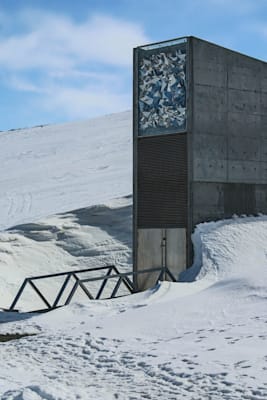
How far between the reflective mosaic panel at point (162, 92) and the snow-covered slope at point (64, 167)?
15.2 metres

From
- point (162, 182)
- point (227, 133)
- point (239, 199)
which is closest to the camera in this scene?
point (162, 182)

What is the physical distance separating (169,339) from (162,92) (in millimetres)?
8731

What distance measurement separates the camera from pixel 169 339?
41.9ft

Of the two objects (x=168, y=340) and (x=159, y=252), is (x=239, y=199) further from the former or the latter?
→ (x=168, y=340)

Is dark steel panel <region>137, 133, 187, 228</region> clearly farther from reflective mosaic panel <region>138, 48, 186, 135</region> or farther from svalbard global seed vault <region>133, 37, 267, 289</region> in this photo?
reflective mosaic panel <region>138, 48, 186, 135</region>

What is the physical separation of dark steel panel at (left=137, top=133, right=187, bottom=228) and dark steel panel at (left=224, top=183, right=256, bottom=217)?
1315 millimetres

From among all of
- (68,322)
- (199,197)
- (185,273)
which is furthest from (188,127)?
(68,322)

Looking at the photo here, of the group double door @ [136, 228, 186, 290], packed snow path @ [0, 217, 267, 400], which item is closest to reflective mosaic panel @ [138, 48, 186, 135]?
double door @ [136, 228, 186, 290]

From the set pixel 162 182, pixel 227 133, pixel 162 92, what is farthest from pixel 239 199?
pixel 162 92

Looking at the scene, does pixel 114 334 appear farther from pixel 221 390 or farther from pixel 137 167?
pixel 137 167

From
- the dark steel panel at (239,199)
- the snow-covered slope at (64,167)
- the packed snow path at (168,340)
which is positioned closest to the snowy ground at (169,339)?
the packed snow path at (168,340)

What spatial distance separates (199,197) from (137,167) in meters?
1.95

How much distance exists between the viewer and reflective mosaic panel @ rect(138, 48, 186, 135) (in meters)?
19.5

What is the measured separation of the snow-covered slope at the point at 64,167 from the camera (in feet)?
122
